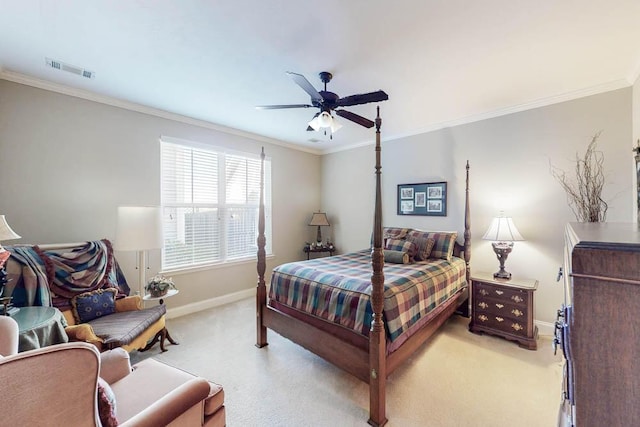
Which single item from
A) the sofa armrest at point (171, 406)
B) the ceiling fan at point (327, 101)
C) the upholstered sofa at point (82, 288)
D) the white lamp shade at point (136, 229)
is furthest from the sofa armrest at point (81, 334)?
the ceiling fan at point (327, 101)

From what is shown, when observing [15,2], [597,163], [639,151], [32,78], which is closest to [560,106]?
[597,163]

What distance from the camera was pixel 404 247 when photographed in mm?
3287

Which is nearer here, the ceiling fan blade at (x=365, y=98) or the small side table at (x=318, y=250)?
the ceiling fan blade at (x=365, y=98)

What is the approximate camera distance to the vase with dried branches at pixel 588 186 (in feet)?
8.55

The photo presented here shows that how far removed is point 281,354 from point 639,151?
11.0ft

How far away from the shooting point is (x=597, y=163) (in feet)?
8.77

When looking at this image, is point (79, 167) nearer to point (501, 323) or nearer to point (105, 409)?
point (105, 409)

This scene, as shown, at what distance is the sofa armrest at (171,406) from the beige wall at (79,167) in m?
2.50

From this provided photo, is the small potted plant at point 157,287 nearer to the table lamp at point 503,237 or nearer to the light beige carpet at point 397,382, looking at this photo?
the light beige carpet at point 397,382

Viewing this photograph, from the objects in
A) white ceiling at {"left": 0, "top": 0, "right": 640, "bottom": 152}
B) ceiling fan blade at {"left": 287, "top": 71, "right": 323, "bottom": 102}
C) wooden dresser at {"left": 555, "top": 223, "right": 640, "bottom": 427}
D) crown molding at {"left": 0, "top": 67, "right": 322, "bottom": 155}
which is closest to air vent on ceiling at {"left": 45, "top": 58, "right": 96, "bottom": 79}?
white ceiling at {"left": 0, "top": 0, "right": 640, "bottom": 152}

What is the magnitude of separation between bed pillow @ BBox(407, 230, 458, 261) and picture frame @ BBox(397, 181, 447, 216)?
1.29 ft

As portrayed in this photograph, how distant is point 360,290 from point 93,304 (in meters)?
2.31

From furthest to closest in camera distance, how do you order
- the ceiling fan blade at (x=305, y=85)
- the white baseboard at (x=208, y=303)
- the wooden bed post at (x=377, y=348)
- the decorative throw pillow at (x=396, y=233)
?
1. the decorative throw pillow at (x=396, y=233)
2. the white baseboard at (x=208, y=303)
3. the ceiling fan blade at (x=305, y=85)
4. the wooden bed post at (x=377, y=348)

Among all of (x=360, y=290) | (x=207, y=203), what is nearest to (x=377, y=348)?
(x=360, y=290)
